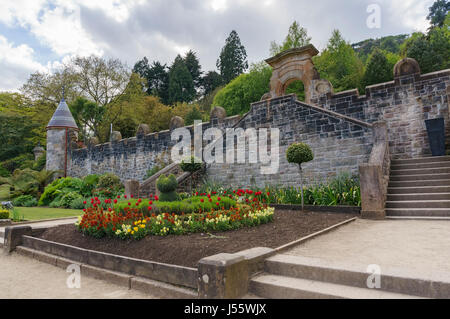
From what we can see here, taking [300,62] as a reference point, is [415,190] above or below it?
below

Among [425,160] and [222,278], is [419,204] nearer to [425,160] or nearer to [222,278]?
[425,160]

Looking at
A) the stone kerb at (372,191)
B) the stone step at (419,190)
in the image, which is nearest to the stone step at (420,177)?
the stone step at (419,190)

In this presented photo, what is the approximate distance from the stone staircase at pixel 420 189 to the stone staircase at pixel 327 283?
4447 millimetres

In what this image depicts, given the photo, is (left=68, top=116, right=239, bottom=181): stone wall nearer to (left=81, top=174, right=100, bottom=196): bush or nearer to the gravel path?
(left=81, top=174, right=100, bottom=196): bush

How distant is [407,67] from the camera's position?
32.8 feet

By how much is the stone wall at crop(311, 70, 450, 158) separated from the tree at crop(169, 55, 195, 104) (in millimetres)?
29259

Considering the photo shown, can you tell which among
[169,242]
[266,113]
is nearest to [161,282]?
[169,242]

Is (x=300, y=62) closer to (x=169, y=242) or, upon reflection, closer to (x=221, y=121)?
(x=221, y=121)

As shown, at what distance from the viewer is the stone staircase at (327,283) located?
8.84 ft

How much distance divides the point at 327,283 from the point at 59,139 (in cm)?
2203

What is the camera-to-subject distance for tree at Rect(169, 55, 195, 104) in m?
37.5

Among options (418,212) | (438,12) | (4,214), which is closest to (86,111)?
(4,214)

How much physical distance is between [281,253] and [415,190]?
17.0 ft
